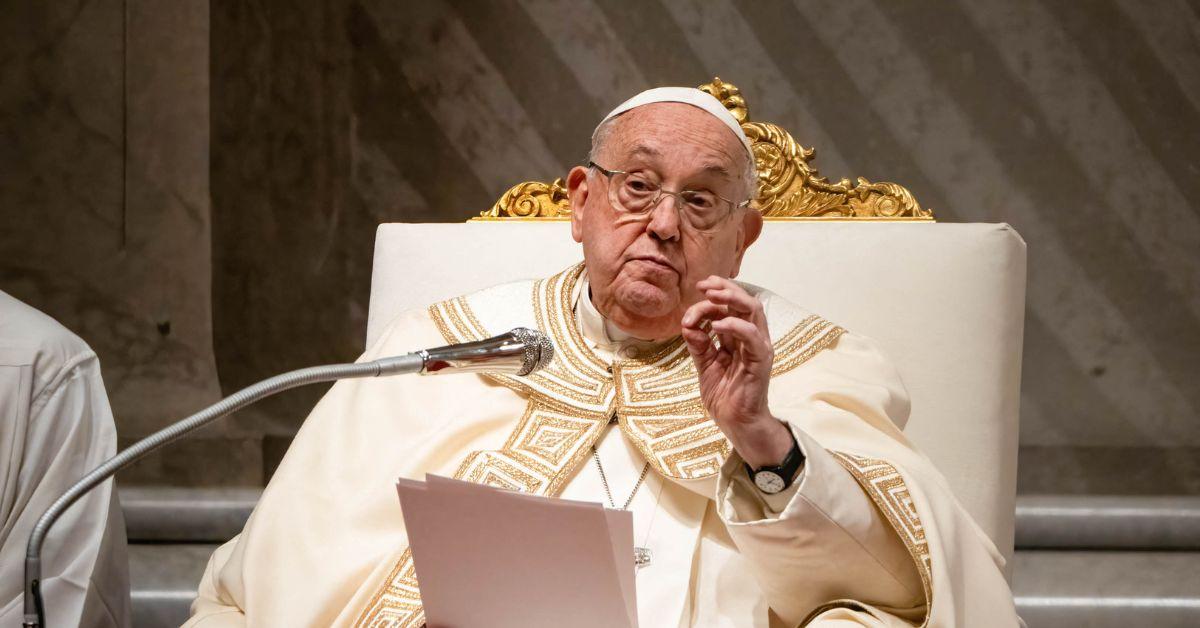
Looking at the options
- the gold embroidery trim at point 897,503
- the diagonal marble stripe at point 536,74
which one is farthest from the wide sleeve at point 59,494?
the diagonal marble stripe at point 536,74

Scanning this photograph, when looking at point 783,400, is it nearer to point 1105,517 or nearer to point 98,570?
point 98,570

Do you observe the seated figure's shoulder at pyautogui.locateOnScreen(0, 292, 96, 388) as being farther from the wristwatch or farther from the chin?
the wristwatch

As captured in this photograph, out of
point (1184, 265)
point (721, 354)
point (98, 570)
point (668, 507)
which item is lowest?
point (98, 570)

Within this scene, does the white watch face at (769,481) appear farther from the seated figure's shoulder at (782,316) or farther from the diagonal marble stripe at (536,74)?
the diagonal marble stripe at (536,74)

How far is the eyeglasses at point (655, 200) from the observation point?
8.21ft

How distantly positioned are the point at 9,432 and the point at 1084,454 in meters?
3.21

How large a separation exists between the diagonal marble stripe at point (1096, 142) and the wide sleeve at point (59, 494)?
9.69 feet

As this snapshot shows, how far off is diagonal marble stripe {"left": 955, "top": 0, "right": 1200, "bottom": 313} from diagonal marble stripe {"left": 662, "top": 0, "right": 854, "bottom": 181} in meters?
0.60

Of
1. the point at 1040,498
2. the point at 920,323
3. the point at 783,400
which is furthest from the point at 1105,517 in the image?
the point at 783,400

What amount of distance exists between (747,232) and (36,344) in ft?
4.43

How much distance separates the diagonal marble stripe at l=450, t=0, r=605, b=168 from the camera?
4488 millimetres

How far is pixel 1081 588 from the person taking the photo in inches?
148

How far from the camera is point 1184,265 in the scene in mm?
4215

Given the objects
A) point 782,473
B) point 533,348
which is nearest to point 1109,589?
point 782,473
